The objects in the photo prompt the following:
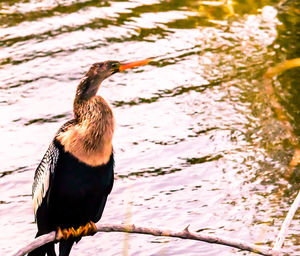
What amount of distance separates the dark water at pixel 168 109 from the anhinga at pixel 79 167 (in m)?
0.35

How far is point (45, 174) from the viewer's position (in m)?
4.49

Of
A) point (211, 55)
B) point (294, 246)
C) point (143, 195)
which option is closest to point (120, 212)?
point (143, 195)

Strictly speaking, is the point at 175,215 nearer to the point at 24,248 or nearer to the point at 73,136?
the point at 73,136

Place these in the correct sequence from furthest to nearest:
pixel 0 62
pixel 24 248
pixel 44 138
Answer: pixel 0 62 < pixel 44 138 < pixel 24 248

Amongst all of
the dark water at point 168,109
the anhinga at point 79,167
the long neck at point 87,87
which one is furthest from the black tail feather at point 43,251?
the long neck at point 87,87

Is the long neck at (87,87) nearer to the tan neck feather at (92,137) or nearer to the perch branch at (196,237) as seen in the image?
the tan neck feather at (92,137)

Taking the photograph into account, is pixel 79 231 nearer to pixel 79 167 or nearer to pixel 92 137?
pixel 79 167

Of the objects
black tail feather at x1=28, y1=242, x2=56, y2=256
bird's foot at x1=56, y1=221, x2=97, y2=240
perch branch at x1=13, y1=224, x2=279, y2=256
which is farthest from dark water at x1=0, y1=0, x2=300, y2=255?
perch branch at x1=13, y1=224, x2=279, y2=256

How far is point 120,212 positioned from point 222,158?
1.22 meters

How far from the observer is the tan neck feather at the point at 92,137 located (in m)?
4.35

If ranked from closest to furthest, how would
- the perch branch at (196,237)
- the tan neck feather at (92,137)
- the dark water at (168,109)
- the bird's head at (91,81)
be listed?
1. the perch branch at (196,237)
2. the tan neck feather at (92,137)
3. the bird's head at (91,81)
4. the dark water at (168,109)

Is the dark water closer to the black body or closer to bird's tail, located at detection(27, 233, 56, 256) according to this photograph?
the black body

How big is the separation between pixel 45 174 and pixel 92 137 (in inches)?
14.1

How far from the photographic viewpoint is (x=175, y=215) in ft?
20.6
